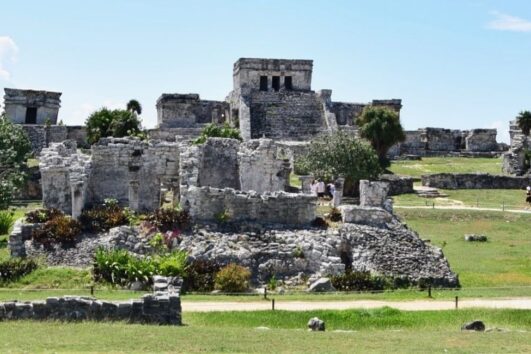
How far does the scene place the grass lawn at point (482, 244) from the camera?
3080cm

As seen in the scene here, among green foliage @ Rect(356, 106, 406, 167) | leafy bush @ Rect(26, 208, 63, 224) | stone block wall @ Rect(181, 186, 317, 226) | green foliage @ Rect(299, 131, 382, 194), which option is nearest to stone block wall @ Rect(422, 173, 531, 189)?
green foliage @ Rect(356, 106, 406, 167)

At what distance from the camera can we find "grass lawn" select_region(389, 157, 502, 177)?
61.4 m

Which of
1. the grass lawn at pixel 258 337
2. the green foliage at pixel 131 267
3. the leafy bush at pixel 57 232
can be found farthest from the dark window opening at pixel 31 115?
the grass lawn at pixel 258 337

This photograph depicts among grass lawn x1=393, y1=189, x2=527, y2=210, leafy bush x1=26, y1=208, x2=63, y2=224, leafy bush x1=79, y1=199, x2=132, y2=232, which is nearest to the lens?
leafy bush x1=79, y1=199, x2=132, y2=232

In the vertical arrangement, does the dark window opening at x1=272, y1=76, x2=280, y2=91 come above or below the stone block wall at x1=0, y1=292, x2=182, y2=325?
above

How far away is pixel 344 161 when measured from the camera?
49188 mm

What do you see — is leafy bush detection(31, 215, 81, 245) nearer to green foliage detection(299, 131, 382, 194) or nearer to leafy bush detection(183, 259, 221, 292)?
leafy bush detection(183, 259, 221, 292)

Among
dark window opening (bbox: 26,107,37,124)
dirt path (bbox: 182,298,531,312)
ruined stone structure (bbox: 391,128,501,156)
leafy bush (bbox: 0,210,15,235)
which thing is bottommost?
dirt path (bbox: 182,298,531,312)

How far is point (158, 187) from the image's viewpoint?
1341 inches

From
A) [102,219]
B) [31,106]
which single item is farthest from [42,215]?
[31,106]

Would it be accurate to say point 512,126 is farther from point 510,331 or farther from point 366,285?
point 510,331

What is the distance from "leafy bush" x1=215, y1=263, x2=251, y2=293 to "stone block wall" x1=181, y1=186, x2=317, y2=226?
399 centimetres

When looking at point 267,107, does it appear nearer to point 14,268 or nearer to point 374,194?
point 374,194

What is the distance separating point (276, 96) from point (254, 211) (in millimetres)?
40377
